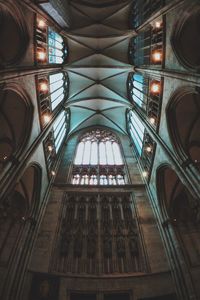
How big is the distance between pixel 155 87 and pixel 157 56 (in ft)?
5.24

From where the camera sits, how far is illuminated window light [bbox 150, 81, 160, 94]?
40.1 ft

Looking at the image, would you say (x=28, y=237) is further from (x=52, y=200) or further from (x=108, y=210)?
(x=108, y=210)

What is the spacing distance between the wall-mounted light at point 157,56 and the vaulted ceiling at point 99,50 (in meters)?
4.08

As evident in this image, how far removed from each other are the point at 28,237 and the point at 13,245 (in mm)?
688

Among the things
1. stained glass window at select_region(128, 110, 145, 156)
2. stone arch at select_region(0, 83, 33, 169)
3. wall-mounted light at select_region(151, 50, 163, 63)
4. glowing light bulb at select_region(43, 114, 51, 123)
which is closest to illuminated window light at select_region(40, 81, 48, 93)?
glowing light bulb at select_region(43, 114, 51, 123)

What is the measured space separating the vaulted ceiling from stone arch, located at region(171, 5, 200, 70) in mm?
6110

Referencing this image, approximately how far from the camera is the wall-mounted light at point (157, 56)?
11.6 m

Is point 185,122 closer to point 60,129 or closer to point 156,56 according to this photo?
point 156,56

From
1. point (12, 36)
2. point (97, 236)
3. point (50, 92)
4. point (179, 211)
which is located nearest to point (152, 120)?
point (179, 211)

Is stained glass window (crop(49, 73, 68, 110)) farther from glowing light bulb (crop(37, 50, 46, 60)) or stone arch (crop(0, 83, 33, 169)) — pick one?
stone arch (crop(0, 83, 33, 169))

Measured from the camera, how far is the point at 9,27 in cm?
1065

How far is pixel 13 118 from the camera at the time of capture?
12203mm

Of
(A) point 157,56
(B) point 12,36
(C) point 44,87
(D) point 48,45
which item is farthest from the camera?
(D) point 48,45

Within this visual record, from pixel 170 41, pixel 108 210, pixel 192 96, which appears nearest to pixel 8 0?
pixel 170 41
